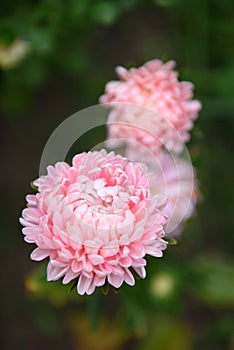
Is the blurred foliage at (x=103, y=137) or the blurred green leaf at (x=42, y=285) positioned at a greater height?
the blurred foliage at (x=103, y=137)

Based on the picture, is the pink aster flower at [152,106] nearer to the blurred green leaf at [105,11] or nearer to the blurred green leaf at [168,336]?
the blurred green leaf at [105,11]

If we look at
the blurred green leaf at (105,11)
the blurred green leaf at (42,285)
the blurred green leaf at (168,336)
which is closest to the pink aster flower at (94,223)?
the blurred green leaf at (42,285)

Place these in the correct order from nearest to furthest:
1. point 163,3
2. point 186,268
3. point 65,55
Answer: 1. point 163,3
2. point 186,268
3. point 65,55

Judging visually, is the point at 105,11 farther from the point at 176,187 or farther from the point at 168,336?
the point at 168,336

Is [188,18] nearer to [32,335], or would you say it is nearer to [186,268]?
[186,268]

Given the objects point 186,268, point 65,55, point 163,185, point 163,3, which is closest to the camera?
point 163,185

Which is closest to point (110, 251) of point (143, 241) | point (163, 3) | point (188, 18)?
point (143, 241)
